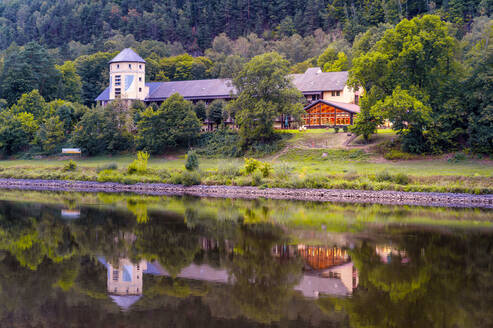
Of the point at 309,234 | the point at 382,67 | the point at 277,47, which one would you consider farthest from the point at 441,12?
the point at 309,234

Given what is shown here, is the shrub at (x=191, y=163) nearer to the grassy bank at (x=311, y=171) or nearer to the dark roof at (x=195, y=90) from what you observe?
the grassy bank at (x=311, y=171)

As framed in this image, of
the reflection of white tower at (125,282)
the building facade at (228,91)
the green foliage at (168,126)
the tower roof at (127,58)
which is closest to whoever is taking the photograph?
the reflection of white tower at (125,282)

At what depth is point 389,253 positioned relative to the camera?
17312 mm

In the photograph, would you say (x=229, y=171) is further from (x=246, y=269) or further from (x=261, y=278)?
(x=261, y=278)

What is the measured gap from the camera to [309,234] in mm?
21250

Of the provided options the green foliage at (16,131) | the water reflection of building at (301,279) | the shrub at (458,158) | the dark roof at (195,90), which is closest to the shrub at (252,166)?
the shrub at (458,158)

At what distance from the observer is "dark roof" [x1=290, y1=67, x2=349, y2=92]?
60.9 m

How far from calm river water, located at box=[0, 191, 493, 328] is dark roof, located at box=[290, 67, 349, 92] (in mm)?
35705

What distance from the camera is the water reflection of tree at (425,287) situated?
11.0m

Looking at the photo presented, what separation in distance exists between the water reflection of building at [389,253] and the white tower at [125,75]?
53.9 metres

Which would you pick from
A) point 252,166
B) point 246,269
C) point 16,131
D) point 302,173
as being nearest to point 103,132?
point 16,131

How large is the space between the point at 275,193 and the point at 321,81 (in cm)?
2995

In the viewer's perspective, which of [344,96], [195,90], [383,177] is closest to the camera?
[383,177]

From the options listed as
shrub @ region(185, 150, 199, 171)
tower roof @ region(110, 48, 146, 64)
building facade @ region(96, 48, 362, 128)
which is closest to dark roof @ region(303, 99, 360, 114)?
building facade @ region(96, 48, 362, 128)
